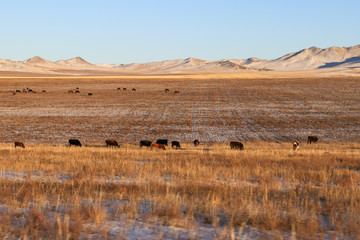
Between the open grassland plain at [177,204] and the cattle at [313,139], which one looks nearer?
the open grassland plain at [177,204]

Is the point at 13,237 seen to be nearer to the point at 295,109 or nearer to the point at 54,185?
the point at 54,185

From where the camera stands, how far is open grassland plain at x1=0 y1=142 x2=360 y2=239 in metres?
5.58

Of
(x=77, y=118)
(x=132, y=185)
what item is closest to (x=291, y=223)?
(x=132, y=185)

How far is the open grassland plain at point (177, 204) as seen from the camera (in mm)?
5578

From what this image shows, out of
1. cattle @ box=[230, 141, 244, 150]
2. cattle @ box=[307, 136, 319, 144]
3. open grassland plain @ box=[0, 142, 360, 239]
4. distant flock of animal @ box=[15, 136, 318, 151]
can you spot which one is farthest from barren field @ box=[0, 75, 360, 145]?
open grassland plain @ box=[0, 142, 360, 239]

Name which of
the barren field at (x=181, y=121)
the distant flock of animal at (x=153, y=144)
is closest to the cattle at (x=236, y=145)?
the distant flock of animal at (x=153, y=144)

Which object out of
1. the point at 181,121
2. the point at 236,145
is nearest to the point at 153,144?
the point at 236,145

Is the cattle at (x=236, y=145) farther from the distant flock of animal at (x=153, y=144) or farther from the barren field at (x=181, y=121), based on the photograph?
the barren field at (x=181, y=121)

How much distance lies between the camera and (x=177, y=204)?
6.85m

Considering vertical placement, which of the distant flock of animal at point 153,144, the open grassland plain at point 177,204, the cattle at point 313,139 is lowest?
the cattle at point 313,139

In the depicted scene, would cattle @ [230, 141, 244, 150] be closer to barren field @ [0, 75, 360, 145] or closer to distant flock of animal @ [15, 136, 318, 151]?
distant flock of animal @ [15, 136, 318, 151]

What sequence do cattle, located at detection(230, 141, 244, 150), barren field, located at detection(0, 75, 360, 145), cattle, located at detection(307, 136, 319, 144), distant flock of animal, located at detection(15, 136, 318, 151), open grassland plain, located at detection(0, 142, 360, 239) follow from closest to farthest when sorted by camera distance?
open grassland plain, located at detection(0, 142, 360, 239) < distant flock of animal, located at detection(15, 136, 318, 151) < cattle, located at detection(230, 141, 244, 150) < cattle, located at detection(307, 136, 319, 144) < barren field, located at detection(0, 75, 360, 145)

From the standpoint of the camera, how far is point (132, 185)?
8.55 metres

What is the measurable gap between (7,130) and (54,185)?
27.1m
